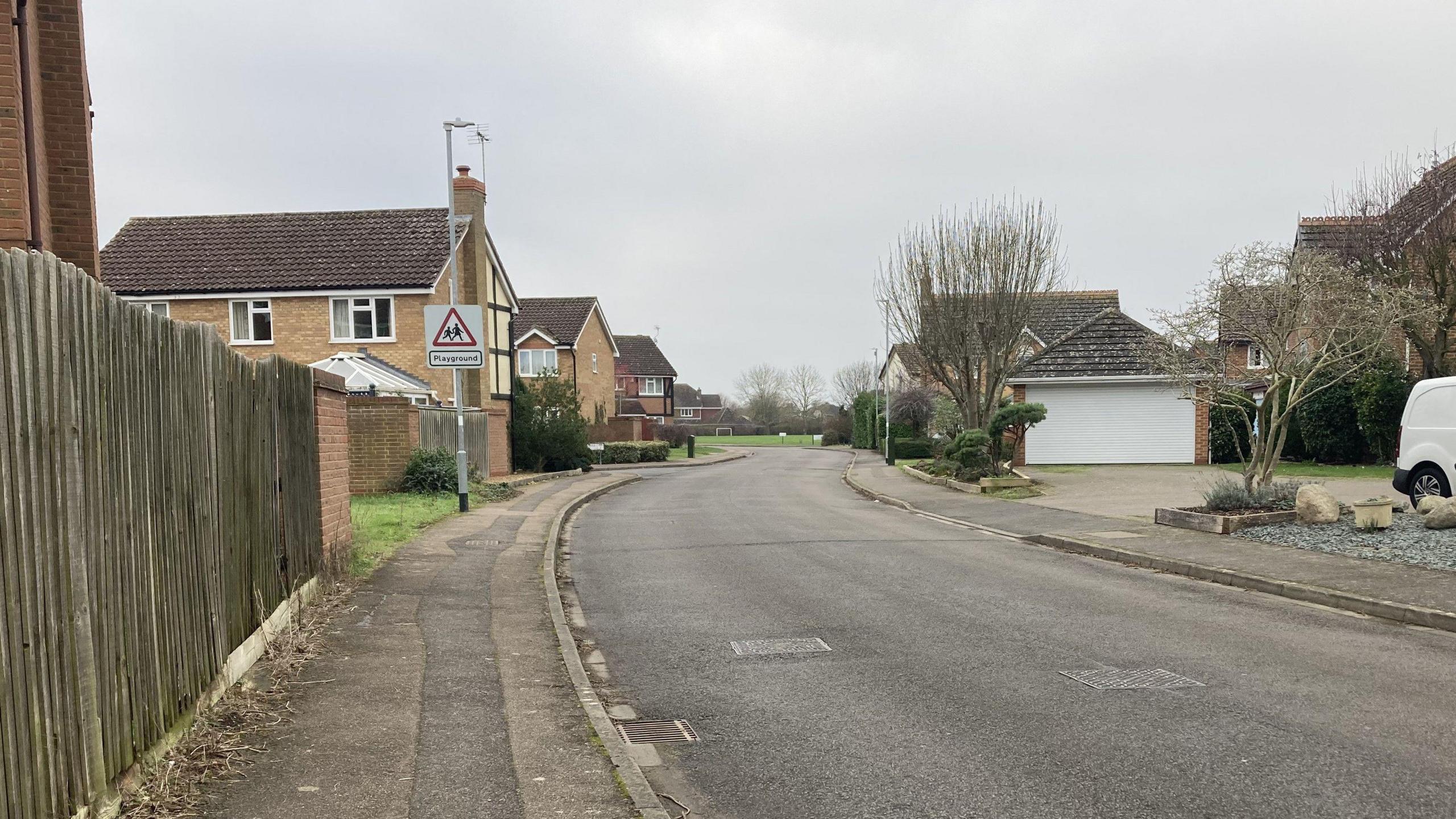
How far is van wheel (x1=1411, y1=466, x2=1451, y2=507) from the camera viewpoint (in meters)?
13.7

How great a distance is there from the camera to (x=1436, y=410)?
13.7m

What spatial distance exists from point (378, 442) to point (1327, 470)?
→ 22.7 m

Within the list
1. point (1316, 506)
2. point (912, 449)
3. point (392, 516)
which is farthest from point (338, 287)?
point (912, 449)

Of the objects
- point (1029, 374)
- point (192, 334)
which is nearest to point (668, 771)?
point (192, 334)

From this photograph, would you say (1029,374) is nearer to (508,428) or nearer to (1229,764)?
(508,428)

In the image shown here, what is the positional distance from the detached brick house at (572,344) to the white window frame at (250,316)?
17635 millimetres

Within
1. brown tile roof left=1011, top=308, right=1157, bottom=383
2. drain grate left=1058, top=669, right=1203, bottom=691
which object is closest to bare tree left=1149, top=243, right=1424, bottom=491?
drain grate left=1058, top=669, right=1203, bottom=691

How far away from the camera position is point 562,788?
4.68m

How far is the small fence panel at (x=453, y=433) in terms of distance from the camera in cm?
2166

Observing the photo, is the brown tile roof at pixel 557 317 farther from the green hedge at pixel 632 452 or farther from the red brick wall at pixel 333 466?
the red brick wall at pixel 333 466

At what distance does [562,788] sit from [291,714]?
1.94 meters

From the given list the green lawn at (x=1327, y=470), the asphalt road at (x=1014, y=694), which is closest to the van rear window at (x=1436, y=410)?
the asphalt road at (x=1014, y=694)

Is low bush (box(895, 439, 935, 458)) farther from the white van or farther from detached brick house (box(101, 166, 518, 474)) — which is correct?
the white van

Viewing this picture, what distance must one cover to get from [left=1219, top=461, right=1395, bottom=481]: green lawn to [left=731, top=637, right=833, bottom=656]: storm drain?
1870cm
